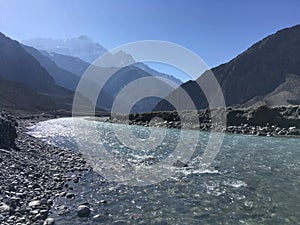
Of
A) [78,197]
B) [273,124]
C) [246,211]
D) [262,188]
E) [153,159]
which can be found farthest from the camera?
[273,124]

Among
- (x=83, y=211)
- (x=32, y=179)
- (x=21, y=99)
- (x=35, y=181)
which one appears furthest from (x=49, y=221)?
(x=21, y=99)

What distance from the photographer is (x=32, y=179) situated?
17.4 m

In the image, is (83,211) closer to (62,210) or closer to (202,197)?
(62,210)

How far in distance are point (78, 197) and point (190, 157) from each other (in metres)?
15.0

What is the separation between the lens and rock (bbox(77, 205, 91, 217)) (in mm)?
13094

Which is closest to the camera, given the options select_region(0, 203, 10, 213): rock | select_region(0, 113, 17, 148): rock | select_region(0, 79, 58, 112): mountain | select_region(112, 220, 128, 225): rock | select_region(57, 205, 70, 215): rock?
select_region(0, 203, 10, 213): rock

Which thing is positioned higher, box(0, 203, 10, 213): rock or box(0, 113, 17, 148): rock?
box(0, 113, 17, 148): rock

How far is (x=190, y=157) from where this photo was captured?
93.9 feet

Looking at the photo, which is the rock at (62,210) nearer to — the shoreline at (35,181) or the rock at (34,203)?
the shoreline at (35,181)

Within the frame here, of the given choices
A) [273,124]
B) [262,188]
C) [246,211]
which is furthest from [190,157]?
[273,124]

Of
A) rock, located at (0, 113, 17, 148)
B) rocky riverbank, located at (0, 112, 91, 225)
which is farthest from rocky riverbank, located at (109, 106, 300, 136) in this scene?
rock, located at (0, 113, 17, 148)

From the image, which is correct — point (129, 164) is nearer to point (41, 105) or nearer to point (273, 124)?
point (273, 124)

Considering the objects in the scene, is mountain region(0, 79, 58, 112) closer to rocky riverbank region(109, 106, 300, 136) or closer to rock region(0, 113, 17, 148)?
rocky riverbank region(109, 106, 300, 136)

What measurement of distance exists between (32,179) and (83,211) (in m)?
5.70
